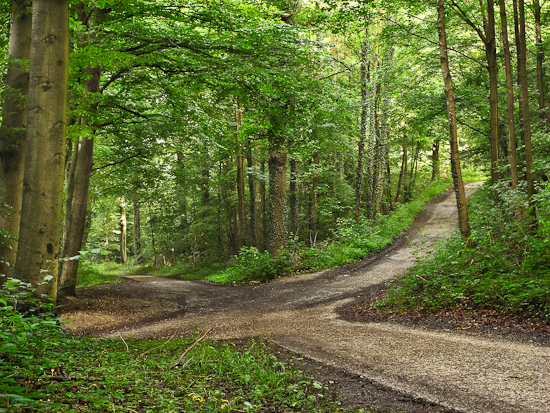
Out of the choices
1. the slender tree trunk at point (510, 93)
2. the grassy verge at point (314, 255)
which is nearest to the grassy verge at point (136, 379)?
the slender tree trunk at point (510, 93)

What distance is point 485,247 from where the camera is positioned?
8805 mm

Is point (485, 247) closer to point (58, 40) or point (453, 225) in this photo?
point (58, 40)

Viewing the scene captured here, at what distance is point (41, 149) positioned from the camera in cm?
394

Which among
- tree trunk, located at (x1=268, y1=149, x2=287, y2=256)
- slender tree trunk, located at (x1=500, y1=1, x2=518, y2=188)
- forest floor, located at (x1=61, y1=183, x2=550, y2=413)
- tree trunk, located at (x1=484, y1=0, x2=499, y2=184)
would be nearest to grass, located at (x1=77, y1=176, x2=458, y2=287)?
tree trunk, located at (x1=268, y1=149, x2=287, y2=256)

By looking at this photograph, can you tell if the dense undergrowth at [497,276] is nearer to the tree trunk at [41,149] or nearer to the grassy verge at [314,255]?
the grassy verge at [314,255]

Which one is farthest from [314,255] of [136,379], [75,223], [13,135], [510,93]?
[136,379]

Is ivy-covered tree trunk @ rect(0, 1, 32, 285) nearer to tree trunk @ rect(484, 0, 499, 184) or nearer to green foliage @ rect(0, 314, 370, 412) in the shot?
green foliage @ rect(0, 314, 370, 412)

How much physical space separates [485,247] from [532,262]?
199 cm

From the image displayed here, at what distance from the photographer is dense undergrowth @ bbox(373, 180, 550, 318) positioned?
21.0 feet

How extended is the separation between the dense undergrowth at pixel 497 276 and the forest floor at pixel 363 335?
0.39 m

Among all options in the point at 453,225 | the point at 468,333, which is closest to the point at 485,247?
the point at 468,333

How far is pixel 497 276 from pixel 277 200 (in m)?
9.46

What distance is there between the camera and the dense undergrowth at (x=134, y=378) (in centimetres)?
282

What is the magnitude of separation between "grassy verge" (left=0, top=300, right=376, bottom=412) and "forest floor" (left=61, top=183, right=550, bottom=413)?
609 millimetres
